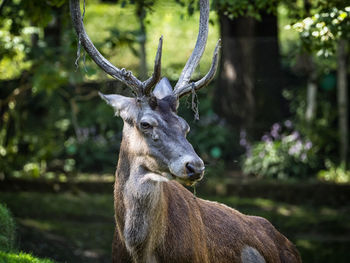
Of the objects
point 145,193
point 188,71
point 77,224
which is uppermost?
point 188,71

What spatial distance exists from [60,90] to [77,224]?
3.96 m

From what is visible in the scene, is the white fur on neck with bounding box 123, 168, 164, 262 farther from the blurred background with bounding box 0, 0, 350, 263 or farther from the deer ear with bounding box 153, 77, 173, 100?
the blurred background with bounding box 0, 0, 350, 263

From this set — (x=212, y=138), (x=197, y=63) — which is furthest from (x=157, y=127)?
(x=212, y=138)

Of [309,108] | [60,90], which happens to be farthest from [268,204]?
[60,90]

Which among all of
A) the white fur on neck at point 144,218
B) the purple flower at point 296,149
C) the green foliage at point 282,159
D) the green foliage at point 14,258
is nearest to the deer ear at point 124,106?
the white fur on neck at point 144,218

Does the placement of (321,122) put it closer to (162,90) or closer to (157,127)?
(162,90)

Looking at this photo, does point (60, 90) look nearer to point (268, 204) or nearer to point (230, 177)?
point (230, 177)

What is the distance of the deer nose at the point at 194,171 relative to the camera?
13.6ft

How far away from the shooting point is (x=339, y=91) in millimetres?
11828

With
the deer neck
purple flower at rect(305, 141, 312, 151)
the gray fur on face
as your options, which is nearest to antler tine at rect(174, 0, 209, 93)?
the gray fur on face

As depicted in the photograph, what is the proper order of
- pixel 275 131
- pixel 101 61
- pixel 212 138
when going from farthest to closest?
pixel 212 138 → pixel 275 131 → pixel 101 61

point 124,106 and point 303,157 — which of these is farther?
point 303,157

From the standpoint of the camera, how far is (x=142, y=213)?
4.48 m

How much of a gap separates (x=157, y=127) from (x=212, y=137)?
7649 millimetres
